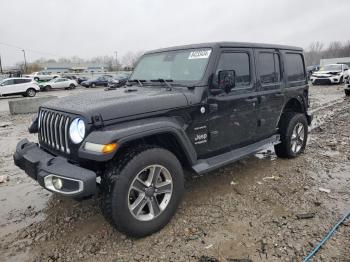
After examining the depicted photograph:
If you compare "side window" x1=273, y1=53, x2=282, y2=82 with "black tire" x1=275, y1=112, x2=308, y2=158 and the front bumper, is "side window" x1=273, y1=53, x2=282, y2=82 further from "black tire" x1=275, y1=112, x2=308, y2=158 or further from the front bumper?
the front bumper

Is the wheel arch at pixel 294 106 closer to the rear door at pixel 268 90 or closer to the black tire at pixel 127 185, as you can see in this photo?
the rear door at pixel 268 90

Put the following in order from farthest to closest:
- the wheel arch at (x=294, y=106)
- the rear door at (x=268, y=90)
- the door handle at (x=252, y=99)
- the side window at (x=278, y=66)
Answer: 1. the wheel arch at (x=294, y=106)
2. the side window at (x=278, y=66)
3. the rear door at (x=268, y=90)
4. the door handle at (x=252, y=99)

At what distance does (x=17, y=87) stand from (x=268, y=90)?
2364 cm

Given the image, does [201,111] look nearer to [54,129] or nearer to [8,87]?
[54,129]

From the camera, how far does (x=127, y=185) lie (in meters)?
2.84

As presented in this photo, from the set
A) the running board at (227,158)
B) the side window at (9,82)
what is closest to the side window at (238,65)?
the running board at (227,158)

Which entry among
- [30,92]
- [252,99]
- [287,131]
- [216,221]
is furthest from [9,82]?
[216,221]

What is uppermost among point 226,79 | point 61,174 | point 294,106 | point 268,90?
point 226,79

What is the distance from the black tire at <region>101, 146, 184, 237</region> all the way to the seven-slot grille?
578 millimetres

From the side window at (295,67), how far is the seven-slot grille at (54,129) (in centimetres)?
385

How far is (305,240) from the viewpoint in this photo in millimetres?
3023

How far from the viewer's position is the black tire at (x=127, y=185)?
9.19 feet

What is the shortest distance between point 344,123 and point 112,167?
26.1ft

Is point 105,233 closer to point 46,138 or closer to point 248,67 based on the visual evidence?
point 46,138
